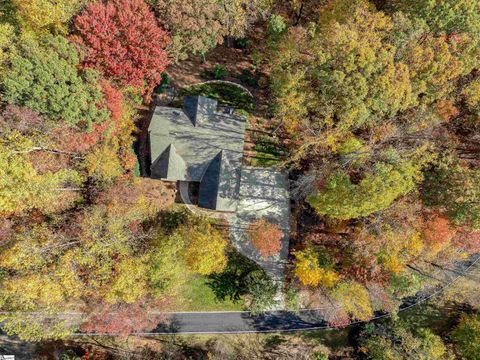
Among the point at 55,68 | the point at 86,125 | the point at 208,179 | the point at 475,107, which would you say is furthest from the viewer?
the point at 208,179

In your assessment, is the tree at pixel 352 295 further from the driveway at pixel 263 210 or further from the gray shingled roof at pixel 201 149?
the gray shingled roof at pixel 201 149

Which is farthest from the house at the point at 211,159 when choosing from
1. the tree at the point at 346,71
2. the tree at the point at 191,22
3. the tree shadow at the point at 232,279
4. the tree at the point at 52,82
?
the tree at the point at 52,82

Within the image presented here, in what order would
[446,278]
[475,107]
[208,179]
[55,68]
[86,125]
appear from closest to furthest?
[55,68] < [86,125] < [475,107] < [208,179] < [446,278]

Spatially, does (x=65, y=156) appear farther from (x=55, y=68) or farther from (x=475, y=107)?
(x=475, y=107)

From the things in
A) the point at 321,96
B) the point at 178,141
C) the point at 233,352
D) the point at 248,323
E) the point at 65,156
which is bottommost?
the point at 233,352

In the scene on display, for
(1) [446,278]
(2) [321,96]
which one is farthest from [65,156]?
(1) [446,278]
